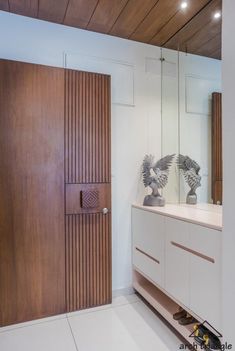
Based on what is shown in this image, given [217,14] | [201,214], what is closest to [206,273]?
[201,214]

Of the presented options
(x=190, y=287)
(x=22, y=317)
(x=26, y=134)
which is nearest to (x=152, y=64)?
(x=26, y=134)

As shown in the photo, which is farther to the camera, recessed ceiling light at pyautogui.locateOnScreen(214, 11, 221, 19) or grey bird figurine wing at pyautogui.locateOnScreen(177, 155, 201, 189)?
grey bird figurine wing at pyautogui.locateOnScreen(177, 155, 201, 189)

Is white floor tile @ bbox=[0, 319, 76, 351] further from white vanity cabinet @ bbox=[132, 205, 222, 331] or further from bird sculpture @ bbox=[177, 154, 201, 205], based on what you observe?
bird sculpture @ bbox=[177, 154, 201, 205]

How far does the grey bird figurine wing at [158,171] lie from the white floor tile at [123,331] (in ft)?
3.91

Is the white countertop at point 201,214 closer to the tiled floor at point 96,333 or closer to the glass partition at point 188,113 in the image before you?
the glass partition at point 188,113

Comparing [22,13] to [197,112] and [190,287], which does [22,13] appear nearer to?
[197,112]

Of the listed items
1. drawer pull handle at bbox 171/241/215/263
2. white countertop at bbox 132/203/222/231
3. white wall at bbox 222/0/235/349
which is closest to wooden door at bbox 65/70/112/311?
white countertop at bbox 132/203/222/231

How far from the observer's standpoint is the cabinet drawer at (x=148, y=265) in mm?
2080

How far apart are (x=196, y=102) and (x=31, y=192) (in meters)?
1.76

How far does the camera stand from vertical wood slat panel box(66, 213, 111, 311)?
2.18m

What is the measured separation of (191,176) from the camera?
7.62ft

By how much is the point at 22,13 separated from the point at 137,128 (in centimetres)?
147

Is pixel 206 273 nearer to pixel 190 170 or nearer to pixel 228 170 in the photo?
pixel 228 170

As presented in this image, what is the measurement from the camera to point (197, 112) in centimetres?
233
